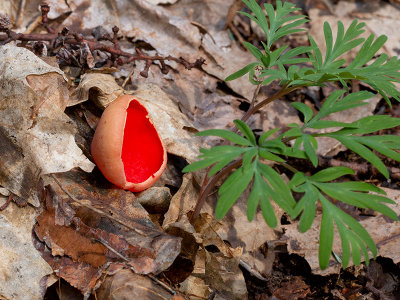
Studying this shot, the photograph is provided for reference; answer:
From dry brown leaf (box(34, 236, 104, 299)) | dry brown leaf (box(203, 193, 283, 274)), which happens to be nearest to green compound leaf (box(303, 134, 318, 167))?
dry brown leaf (box(203, 193, 283, 274))

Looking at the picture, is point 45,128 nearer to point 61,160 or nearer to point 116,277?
point 61,160

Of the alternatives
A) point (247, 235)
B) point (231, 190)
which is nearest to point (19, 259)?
point (231, 190)

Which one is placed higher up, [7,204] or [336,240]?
[336,240]

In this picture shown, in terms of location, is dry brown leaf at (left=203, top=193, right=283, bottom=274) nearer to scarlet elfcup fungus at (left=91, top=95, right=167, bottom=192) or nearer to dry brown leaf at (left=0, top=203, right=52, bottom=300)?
scarlet elfcup fungus at (left=91, top=95, right=167, bottom=192)

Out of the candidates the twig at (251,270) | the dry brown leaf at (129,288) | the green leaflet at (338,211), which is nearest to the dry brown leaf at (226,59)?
the twig at (251,270)

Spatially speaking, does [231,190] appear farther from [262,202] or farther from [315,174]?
[315,174]

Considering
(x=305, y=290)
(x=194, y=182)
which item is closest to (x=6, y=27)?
(x=194, y=182)

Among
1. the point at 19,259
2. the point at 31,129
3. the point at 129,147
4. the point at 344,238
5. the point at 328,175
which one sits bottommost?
the point at 19,259
